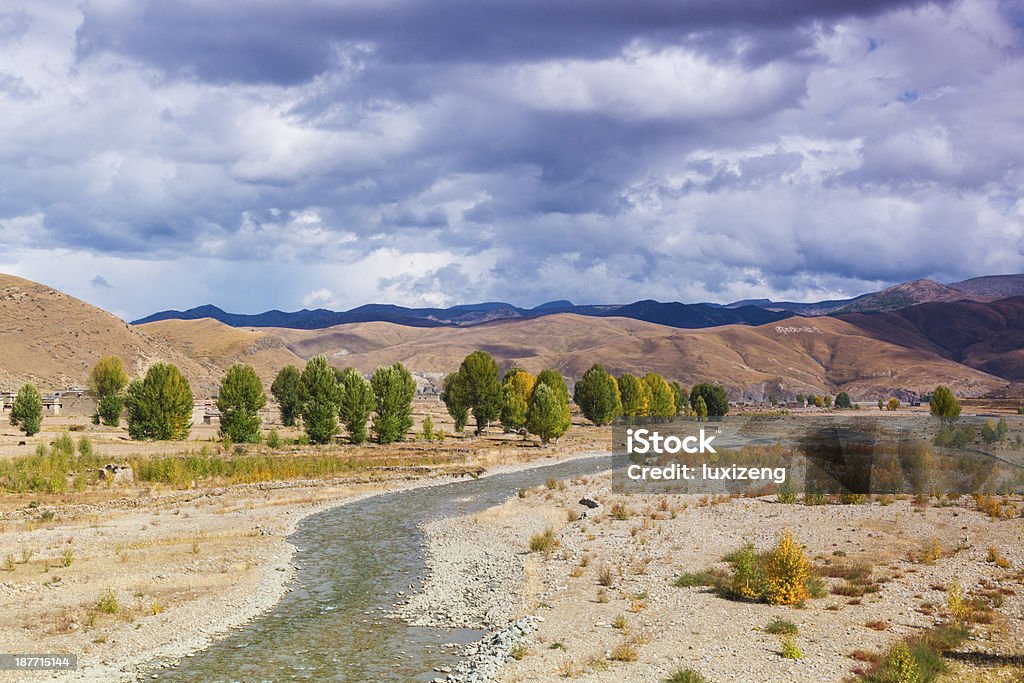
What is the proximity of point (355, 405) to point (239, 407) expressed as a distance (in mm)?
13146

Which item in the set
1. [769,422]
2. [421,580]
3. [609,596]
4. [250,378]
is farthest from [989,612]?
[769,422]

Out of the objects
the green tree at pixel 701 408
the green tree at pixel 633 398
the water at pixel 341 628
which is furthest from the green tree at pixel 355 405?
the green tree at pixel 701 408

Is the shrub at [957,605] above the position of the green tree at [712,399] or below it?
below

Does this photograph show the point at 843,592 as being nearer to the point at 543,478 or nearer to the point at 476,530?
the point at 476,530

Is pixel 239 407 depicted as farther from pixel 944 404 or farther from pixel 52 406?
pixel 944 404

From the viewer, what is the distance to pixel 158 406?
8225cm

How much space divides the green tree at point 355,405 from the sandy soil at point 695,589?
152ft

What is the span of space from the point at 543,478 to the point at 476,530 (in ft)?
90.1

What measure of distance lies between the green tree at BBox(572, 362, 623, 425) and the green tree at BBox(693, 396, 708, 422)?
28.8 m

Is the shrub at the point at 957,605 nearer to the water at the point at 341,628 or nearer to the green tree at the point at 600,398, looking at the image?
the water at the point at 341,628

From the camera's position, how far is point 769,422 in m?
130

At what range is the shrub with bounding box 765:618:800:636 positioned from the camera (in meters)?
21.8

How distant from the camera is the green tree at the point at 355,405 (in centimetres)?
9019

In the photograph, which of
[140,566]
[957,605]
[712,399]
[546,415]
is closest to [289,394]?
[546,415]
